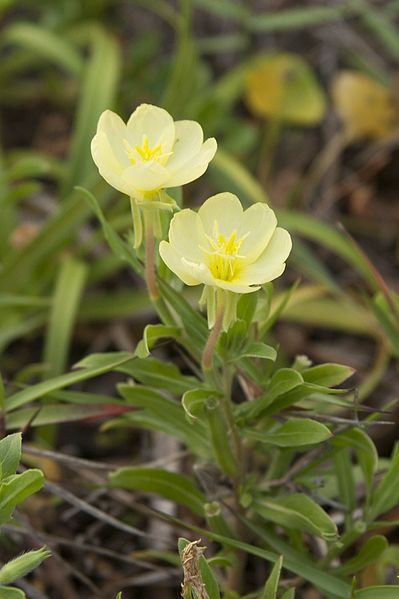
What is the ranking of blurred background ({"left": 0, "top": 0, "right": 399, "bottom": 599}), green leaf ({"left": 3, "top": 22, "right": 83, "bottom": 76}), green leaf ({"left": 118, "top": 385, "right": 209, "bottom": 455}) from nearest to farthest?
green leaf ({"left": 118, "top": 385, "right": 209, "bottom": 455}) < blurred background ({"left": 0, "top": 0, "right": 399, "bottom": 599}) < green leaf ({"left": 3, "top": 22, "right": 83, "bottom": 76})

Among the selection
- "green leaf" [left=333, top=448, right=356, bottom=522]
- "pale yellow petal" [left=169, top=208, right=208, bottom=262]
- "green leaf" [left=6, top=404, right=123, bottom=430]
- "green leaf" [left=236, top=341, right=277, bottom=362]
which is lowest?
"green leaf" [left=333, top=448, right=356, bottom=522]

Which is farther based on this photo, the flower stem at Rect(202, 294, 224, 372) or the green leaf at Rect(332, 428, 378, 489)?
the green leaf at Rect(332, 428, 378, 489)

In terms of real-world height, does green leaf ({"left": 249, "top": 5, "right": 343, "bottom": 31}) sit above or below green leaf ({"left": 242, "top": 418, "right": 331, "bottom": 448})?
above

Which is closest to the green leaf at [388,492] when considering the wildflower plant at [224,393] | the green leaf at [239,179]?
the wildflower plant at [224,393]

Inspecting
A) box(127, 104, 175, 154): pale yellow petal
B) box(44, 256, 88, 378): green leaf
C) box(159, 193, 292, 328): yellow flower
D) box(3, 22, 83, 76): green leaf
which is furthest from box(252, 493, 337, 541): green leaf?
box(3, 22, 83, 76): green leaf

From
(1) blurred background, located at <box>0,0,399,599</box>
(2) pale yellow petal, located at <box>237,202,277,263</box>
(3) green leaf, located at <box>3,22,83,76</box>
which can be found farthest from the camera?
(3) green leaf, located at <box>3,22,83,76</box>

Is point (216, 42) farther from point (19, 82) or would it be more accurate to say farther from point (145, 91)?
point (19, 82)

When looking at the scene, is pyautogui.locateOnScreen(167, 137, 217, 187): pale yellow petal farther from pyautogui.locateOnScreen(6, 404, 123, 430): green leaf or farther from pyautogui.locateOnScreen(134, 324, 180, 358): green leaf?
pyautogui.locateOnScreen(6, 404, 123, 430): green leaf
